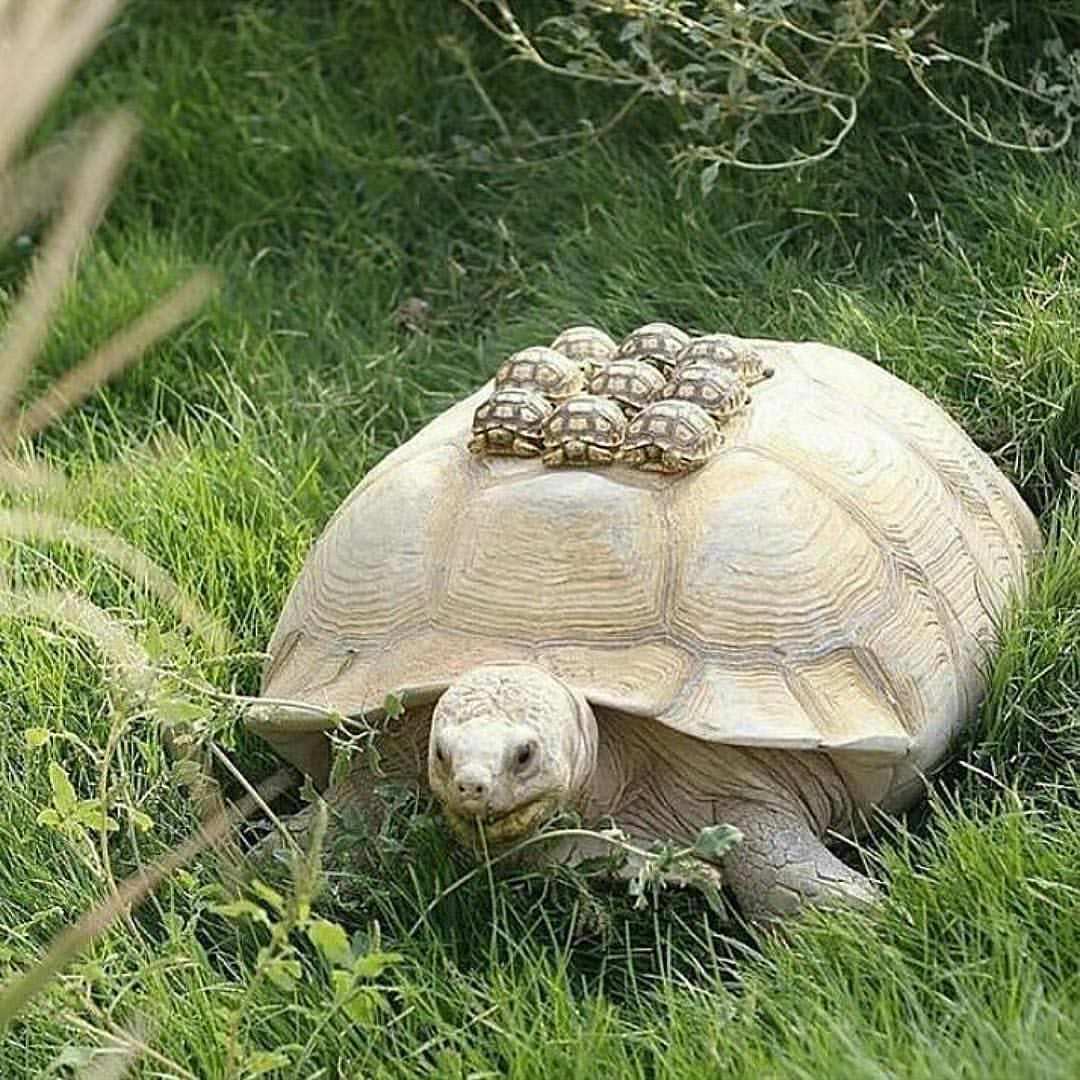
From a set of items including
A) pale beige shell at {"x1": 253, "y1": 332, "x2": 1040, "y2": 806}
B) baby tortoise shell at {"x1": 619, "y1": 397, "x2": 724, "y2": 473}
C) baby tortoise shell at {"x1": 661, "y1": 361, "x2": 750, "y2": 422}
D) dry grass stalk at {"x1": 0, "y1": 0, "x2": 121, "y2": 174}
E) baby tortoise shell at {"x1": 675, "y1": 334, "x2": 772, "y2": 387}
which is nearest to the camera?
dry grass stalk at {"x1": 0, "y1": 0, "x2": 121, "y2": 174}

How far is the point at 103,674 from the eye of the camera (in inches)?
118

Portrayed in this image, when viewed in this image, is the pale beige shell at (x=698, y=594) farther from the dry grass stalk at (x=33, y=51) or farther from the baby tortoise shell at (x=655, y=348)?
the dry grass stalk at (x=33, y=51)

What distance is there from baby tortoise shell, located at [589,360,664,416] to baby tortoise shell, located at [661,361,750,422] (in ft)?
0.07

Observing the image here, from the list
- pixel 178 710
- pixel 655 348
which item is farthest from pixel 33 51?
pixel 655 348

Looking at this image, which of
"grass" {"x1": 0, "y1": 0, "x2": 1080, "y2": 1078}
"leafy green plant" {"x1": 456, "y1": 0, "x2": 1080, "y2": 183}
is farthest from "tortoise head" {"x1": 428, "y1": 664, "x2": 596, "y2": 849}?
"leafy green plant" {"x1": 456, "y1": 0, "x2": 1080, "y2": 183}

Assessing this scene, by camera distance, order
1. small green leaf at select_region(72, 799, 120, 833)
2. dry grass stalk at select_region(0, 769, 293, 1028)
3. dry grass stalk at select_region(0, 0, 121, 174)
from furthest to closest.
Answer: small green leaf at select_region(72, 799, 120, 833)
dry grass stalk at select_region(0, 769, 293, 1028)
dry grass stalk at select_region(0, 0, 121, 174)

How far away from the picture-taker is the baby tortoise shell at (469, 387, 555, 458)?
2.82 metres

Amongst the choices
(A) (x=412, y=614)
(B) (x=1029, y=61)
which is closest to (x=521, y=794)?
(A) (x=412, y=614)

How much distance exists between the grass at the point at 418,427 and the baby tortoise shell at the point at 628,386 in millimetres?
639

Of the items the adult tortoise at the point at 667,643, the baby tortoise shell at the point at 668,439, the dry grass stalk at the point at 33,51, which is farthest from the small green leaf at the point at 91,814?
the dry grass stalk at the point at 33,51

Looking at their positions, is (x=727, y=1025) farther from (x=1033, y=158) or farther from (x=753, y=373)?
(x=1033, y=158)

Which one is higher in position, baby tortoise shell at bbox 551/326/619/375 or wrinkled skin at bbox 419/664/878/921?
baby tortoise shell at bbox 551/326/619/375

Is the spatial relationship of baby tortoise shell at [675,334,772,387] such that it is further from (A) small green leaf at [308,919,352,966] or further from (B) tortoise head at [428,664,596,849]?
(A) small green leaf at [308,919,352,966]

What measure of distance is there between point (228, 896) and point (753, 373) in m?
1.16
